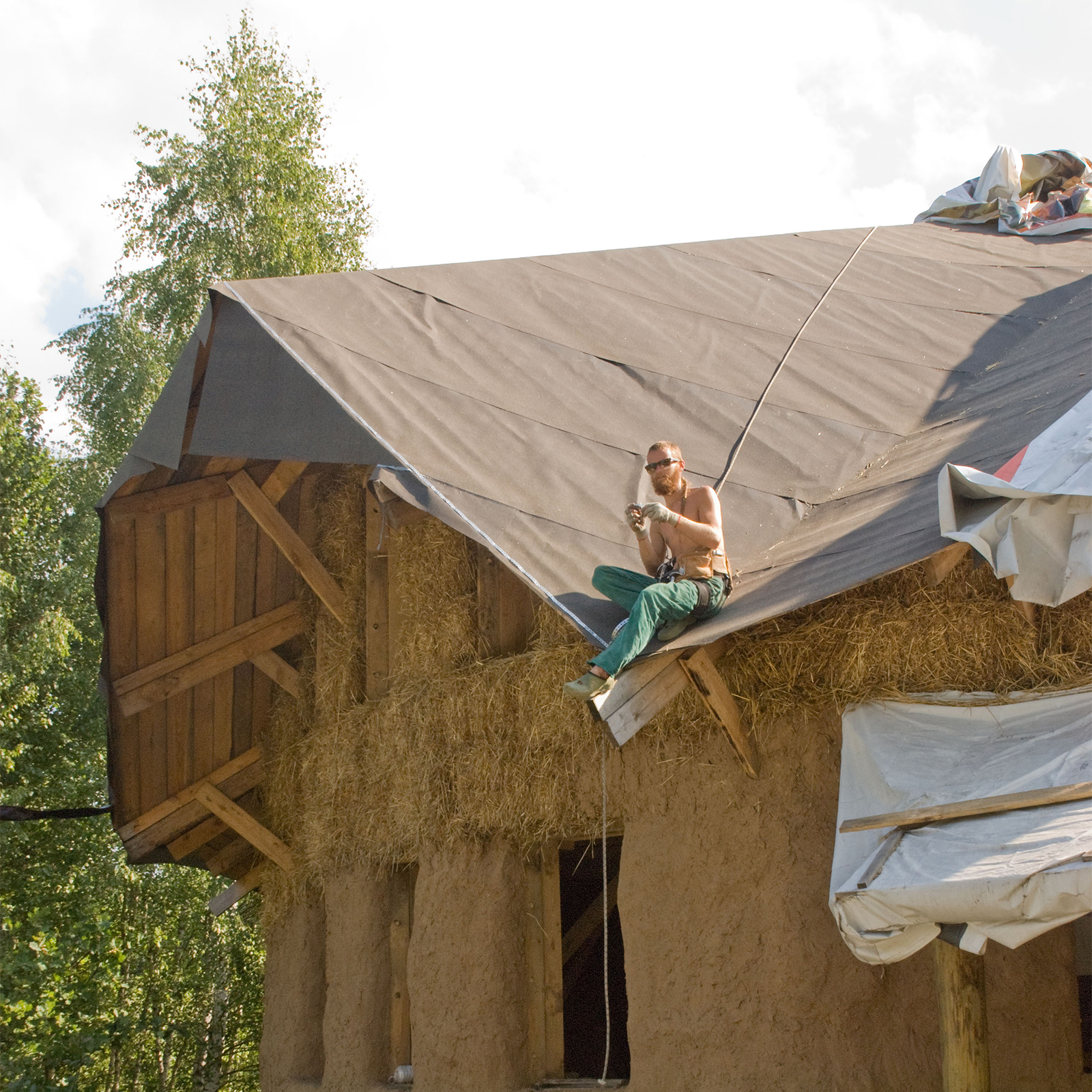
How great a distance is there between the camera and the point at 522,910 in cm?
627

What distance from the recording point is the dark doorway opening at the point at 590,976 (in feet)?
31.4

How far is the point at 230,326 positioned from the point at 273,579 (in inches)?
109

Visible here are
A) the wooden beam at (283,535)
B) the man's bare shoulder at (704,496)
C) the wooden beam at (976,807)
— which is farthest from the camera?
the wooden beam at (283,535)

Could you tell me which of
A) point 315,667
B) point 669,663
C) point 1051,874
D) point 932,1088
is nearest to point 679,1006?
point 932,1088

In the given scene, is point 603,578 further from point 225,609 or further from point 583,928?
point 583,928

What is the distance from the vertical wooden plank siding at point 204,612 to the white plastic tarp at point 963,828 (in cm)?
461

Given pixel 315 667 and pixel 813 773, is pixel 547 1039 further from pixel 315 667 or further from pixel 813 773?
pixel 315 667

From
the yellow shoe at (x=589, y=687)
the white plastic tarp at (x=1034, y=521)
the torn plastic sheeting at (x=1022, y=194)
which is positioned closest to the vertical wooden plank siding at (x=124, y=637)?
the yellow shoe at (x=589, y=687)

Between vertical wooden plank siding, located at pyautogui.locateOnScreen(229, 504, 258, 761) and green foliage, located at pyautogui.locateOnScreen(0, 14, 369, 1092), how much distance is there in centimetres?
315

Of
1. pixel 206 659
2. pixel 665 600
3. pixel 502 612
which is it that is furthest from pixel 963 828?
pixel 206 659

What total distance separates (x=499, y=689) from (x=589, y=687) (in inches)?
73.6

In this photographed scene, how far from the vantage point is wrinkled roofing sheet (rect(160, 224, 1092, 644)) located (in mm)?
5340

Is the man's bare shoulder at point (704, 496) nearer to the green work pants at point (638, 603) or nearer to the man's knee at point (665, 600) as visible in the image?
the green work pants at point (638, 603)

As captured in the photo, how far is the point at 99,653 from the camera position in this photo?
13.9m
